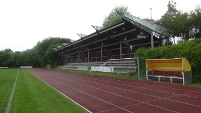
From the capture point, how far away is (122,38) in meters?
32.8

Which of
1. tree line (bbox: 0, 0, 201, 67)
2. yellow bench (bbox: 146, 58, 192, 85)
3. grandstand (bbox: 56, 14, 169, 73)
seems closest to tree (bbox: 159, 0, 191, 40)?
tree line (bbox: 0, 0, 201, 67)

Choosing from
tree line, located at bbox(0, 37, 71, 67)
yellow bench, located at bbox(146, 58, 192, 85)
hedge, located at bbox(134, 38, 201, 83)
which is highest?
tree line, located at bbox(0, 37, 71, 67)

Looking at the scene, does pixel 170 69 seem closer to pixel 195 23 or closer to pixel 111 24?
pixel 195 23

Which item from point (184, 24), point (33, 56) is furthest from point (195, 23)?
point (33, 56)

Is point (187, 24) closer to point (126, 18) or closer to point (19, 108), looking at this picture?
point (126, 18)

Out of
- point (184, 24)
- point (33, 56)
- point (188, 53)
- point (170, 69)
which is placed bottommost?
point (170, 69)

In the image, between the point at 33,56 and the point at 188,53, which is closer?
the point at 188,53

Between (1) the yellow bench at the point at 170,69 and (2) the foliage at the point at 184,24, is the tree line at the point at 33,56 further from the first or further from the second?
(1) the yellow bench at the point at 170,69

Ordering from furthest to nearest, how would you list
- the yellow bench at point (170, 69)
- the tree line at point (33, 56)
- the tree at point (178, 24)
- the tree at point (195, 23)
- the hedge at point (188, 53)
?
the tree line at point (33, 56) < the tree at point (178, 24) < the tree at point (195, 23) < the hedge at point (188, 53) < the yellow bench at point (170, 69)

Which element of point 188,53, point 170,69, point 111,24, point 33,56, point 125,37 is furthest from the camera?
point 33,56

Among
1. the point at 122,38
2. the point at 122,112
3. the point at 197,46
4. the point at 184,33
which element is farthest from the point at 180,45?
the point at 122,38

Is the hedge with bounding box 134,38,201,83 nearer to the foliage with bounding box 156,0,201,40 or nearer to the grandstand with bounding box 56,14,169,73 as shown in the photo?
the grandstand with bounding box 56,14,169,73

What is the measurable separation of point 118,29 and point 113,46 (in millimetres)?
9632

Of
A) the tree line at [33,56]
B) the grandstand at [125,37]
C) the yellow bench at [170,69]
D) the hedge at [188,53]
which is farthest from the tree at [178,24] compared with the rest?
the tree line at [33,56]
